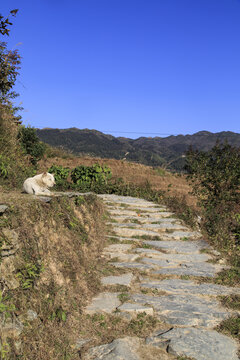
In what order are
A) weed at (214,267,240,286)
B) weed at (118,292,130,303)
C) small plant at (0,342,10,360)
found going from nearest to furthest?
small plant at (0,342,10,360), weed at (118,292,130,303), weed at (214,267,240,286)

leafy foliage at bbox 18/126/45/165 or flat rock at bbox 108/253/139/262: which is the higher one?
leafy foliage at bbox 18/126/45/165

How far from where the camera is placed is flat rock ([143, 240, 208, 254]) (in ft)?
21.3

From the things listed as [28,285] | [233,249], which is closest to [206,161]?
[233,249]

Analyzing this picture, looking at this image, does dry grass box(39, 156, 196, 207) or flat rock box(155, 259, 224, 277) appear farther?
dry grass box(39, 156, 196, 207)

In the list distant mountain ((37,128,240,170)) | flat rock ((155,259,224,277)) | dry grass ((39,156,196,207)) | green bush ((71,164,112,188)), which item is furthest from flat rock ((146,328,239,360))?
distant mountain ((37,128,240,170))

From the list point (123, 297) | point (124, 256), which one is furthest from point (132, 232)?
point (123, 297)

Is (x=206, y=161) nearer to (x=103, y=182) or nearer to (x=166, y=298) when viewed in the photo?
(x=103, y=182)

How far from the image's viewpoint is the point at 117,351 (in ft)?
9.64

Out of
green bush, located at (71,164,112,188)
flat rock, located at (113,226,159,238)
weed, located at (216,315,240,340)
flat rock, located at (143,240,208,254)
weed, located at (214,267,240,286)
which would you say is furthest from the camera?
green bush, located at (71,164,112,188)

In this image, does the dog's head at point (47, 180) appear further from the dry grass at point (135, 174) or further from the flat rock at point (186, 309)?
the dry grass at point (135, 174)

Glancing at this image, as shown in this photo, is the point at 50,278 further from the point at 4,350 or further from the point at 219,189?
the point at 219,189

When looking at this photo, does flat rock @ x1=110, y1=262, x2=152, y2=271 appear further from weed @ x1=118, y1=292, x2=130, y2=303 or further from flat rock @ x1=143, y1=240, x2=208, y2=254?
weed @ x1=118, y1=292, x2=130, y2=303

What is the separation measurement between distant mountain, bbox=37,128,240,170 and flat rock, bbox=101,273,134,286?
185ft

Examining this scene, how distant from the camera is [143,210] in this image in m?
9.07
